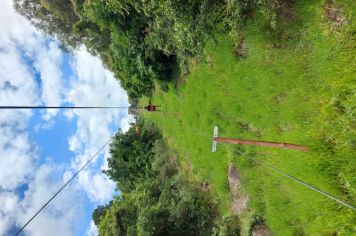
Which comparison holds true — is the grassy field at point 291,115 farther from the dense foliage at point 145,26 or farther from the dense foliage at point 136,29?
the dense foliage at point 136,29

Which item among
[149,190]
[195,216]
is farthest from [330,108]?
[149,190]

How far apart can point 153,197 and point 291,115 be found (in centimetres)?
766

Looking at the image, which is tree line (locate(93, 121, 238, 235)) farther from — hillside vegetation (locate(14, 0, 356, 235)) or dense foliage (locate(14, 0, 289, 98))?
dense foliage (locate(14, 0, 289, 98))

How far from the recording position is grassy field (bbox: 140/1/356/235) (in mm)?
7391

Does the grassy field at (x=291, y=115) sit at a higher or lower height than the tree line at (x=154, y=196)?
higher

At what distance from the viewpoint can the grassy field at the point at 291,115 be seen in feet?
24.2

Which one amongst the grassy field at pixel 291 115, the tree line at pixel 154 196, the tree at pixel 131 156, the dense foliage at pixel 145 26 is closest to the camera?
the grassy field at pixel 291 115

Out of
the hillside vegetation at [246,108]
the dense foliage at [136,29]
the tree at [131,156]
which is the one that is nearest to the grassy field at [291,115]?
the hillside vegetation at [246,108]

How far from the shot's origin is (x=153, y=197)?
47.0 feet

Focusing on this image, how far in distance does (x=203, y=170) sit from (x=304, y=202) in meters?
5.71

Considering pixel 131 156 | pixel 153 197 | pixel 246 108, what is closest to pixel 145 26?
pixel 246 108

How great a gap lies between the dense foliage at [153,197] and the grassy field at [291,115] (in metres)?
0.97

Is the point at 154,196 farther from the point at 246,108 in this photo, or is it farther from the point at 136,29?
the point at 136,29

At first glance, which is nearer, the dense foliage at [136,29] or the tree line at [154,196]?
the dense foliage at [136,29]
